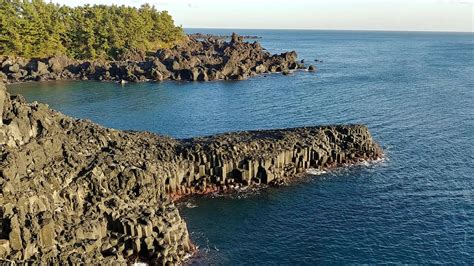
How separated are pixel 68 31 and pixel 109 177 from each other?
132m

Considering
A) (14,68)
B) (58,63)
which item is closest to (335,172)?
(14,68)

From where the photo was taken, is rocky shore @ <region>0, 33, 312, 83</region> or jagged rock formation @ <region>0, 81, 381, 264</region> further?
rocky shore @ <region>0, 33, 312, 83</region>

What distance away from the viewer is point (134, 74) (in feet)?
502

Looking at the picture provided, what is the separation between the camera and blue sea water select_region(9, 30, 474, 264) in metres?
49.0

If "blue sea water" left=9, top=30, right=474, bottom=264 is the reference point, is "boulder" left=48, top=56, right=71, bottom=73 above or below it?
above

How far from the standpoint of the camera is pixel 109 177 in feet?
→ 176

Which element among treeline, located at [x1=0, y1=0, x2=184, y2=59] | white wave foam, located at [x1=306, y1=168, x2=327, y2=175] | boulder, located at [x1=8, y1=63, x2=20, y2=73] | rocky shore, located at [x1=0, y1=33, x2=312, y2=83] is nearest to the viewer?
white wave foam, located at [x1=306, y1=168, x2=327, y2=175]

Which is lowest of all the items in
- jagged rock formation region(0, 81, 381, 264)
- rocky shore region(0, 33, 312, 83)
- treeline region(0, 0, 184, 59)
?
jagged rock formation region(0, 81, 381, 264)

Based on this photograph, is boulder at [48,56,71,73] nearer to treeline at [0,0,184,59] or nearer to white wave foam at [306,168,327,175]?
treeline at [0,0,184,59]

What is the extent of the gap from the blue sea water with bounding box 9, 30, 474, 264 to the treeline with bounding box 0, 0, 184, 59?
72.0 ft

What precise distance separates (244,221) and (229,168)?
1219 centimetres

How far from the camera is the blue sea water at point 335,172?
49.0 meters

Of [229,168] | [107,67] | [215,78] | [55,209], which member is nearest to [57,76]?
[107,67]

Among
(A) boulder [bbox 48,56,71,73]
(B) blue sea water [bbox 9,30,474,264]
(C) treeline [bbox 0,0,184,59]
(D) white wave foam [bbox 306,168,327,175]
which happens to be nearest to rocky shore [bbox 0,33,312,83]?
(A) boulder [bbox 48,56,71,73]
